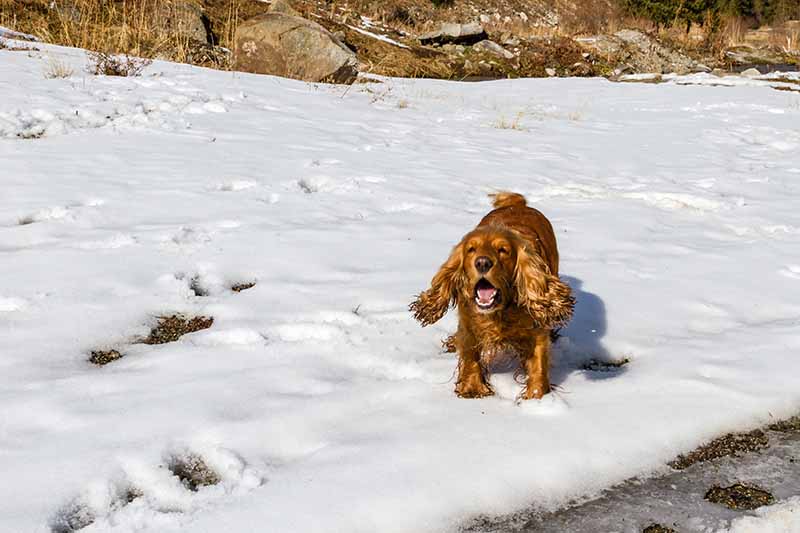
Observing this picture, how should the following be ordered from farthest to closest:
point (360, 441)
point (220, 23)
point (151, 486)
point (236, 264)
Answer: point (220, 23) → point (236, 264) → point (360, 441) → point (151, 486)

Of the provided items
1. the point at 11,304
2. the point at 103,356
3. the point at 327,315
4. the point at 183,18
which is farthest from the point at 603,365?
the point at 183,18

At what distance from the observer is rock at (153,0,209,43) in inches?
531

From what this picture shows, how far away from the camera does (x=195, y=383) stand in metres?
3.00

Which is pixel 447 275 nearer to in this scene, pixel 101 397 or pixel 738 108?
pixel 101 397

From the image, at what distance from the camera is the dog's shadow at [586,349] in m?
3.37

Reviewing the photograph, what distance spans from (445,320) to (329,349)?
0.78m

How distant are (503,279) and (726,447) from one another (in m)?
1.11

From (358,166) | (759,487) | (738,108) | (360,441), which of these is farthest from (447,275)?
(738,108)

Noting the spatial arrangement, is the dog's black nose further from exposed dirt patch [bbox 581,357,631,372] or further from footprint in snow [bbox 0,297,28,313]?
footprint in snow [bbox 0,297,28,313]

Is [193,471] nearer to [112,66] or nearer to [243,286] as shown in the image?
[243,286]

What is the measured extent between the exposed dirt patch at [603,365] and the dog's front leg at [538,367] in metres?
0.45

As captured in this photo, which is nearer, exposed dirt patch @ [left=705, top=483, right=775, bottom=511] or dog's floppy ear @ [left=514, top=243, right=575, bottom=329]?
exposed dirt patch @ [left=705, top=483, right=775, bottom=511]

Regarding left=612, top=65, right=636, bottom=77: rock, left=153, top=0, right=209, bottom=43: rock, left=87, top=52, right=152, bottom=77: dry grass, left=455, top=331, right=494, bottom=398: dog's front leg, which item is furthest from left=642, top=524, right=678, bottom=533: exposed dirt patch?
left=612, top=65, right=636, bottom=77: rock

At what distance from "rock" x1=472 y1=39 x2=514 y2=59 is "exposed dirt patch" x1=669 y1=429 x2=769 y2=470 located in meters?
18.3
